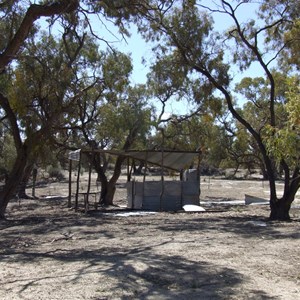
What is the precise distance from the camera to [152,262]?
313 inches

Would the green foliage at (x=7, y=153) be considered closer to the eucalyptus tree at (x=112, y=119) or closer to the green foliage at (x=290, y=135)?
the eucalyptus tree at (x=112, y=119)

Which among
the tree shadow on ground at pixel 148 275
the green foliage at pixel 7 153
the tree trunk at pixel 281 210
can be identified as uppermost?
the green foliage at pixel 7 153

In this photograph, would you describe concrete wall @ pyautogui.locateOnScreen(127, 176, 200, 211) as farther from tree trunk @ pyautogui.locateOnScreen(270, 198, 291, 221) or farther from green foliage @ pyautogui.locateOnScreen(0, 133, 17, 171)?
green foliage @ pyautogui.locateOnScreen(0, 133, 17, 171)

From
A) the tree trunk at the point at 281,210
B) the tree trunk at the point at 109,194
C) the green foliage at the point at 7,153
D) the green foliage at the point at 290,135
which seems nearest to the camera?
the green foliage at the point at 290,135

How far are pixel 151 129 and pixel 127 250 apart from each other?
17733 mm

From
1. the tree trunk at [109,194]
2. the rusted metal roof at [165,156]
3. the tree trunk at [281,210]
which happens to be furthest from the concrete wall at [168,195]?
the tree trunk at [281,210]

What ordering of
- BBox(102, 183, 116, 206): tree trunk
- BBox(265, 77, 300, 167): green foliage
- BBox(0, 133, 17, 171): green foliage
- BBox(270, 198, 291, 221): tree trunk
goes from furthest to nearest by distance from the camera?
BBox(0, 133, 17, 171): green foliage < BBox(102, 183, 116, 206): tree trunk < BBox(270, 198, 291, 221): tree trunk < BBox(265, 77, 300, 167): green foliage


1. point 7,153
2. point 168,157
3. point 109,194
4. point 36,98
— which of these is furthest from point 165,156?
point 7,153

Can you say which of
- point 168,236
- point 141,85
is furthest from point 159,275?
point 141,85

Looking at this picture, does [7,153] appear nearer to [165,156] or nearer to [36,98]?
[165,156]

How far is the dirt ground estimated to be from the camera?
20.2 feet

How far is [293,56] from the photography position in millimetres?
16281

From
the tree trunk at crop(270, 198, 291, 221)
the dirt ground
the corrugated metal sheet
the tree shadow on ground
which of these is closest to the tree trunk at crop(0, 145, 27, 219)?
the dirt ground

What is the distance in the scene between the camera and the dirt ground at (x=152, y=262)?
6.14 metres
